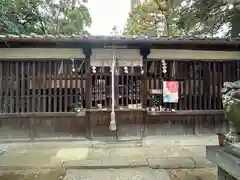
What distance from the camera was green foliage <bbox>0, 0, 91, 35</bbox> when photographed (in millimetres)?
16578

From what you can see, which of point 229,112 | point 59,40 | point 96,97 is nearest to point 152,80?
point 96,97

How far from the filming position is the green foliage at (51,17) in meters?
16.6

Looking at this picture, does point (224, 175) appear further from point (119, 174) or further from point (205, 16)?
point (205, 16)

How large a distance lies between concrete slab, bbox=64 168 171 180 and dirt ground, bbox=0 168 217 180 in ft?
0.64

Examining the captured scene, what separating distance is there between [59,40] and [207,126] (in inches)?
216

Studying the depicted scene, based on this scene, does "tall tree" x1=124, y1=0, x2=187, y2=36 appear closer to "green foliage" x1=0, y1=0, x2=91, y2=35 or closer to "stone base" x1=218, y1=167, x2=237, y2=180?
"green foliage" x1=0, y1=0, x2=91, y2=35

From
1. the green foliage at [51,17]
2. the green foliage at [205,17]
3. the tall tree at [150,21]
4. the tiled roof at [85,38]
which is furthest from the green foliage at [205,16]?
the green foliage at [51,17]

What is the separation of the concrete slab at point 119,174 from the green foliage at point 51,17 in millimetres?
11309

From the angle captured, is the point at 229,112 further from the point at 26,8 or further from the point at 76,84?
the point at 26,8

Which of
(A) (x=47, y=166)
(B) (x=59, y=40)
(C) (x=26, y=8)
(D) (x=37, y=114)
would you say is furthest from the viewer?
(C) (x=26, y=8)

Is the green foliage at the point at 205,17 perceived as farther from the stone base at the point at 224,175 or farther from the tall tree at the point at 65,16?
the tall tree at the point at 65,16

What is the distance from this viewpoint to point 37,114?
340 inches

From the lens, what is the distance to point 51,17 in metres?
20.0

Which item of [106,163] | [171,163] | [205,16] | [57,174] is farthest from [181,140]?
[205,16]
